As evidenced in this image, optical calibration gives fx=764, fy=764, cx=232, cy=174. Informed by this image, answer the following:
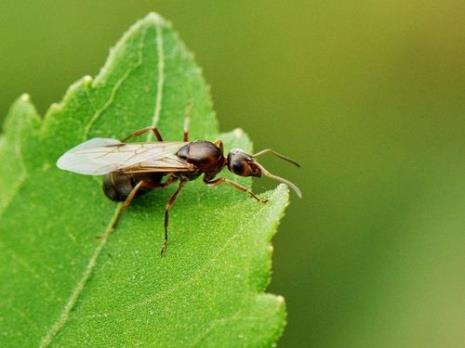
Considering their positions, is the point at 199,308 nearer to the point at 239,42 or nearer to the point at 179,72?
the point at 179,72

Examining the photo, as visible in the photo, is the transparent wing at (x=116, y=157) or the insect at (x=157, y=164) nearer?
the transparent wing at (x=116, y=157)

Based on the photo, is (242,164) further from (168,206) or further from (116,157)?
(116,157)

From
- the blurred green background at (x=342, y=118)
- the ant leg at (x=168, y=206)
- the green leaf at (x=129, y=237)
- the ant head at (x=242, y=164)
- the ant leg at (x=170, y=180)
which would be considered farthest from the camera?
the blurred green background at (x=342, y=118)

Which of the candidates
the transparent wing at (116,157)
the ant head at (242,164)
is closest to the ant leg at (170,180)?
the transparent wing at (116,157)

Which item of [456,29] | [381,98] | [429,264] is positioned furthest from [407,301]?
[456,29]

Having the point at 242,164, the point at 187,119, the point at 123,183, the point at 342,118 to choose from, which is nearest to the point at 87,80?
the point at 187,119

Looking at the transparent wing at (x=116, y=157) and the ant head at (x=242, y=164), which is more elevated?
the ant head at (x=242, y=164)

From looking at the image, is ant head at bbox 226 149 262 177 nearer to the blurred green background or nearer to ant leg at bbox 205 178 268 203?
ant leg at bbox 205 178 268 203

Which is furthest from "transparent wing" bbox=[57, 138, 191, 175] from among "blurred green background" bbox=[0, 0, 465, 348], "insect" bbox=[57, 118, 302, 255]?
"blurred green background" bbox=[0, 0, 465, 348]

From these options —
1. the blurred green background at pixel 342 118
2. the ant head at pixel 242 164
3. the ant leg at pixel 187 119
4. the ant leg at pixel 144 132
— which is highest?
the ant leg at pixel 187 119

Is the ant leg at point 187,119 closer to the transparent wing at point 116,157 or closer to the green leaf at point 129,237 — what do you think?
the green leaf at point 129,237
